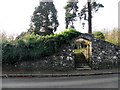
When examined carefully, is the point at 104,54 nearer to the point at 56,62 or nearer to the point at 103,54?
the point at 103,54

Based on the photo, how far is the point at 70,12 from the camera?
26.5m

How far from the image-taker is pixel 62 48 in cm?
1789

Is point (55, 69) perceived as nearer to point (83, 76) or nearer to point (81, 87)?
point (83, 76)

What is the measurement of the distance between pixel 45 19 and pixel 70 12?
2634 millimetres

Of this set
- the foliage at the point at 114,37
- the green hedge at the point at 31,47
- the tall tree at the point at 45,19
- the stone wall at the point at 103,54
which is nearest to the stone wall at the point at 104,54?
the stone wall at the point at 103,54

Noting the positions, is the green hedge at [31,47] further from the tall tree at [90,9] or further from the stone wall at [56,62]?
the tall tree at [90,9]

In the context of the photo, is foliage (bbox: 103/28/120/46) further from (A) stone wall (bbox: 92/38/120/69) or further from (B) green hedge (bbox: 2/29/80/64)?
(B) green hedge (bbox: 2/29/80/64)

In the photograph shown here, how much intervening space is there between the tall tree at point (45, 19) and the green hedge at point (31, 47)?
7.33 metres

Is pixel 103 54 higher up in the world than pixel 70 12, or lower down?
lower down

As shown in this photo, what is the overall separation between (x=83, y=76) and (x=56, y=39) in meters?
3.68

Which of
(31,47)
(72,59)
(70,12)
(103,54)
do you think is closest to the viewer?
(31,47)

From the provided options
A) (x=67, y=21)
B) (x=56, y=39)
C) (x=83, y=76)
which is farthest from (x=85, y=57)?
(x=67, y=21)

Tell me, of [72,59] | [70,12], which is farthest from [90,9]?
[72,59]

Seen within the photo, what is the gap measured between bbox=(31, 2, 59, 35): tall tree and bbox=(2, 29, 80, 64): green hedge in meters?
7.33
